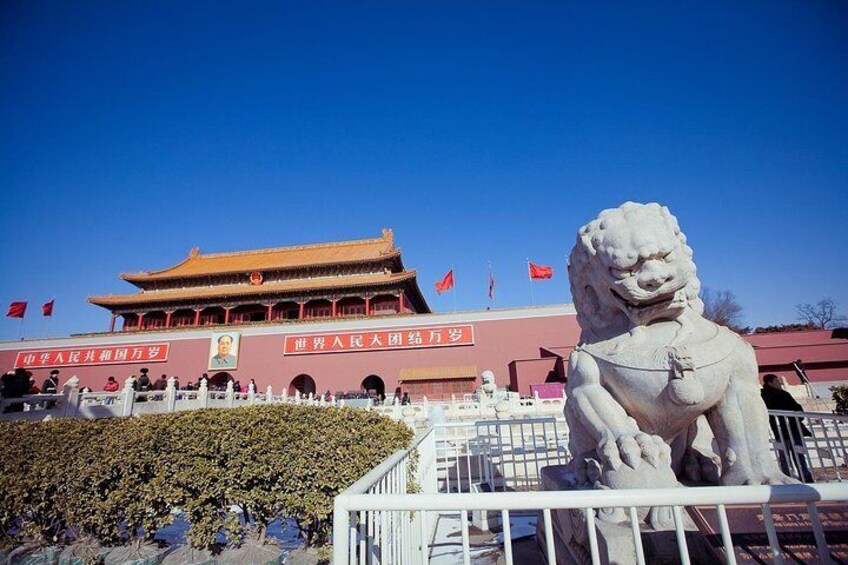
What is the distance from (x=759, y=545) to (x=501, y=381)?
1659 cm

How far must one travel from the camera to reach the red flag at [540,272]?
19.2 m

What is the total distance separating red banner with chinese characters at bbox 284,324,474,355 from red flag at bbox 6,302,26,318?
15.4 meters

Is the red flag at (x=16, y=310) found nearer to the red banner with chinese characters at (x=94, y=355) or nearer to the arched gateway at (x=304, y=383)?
the red banner with chinese characters at (x=94, y=355)

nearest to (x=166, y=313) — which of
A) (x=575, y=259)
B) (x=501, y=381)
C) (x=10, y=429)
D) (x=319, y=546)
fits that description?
(x=501, y=381)

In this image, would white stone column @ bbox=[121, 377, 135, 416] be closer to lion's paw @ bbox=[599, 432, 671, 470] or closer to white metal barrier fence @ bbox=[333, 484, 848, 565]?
white metal barrier fence @ bbox=[333, 484, 848, 565]

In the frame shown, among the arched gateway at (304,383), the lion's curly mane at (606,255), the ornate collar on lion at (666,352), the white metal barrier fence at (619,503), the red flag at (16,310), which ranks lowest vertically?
the white metal barrier fence at (619,503)

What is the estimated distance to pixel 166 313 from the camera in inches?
891

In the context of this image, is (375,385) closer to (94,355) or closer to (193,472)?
(94,355)

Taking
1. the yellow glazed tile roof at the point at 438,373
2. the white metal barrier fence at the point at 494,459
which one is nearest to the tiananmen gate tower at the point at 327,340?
the yellow glazed tile roof at the point at 438,373

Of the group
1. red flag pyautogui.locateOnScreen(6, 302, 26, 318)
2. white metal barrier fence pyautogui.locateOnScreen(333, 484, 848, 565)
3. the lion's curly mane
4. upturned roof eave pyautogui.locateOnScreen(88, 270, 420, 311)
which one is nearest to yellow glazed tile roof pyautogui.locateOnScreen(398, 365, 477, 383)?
upturned roof eave pyautogui.locateOnScreen(88, 270, 420, 311)

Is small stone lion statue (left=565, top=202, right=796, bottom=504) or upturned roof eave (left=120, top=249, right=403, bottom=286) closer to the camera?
small stone lion statue (left=565, top=202, right=796, bottom=504)

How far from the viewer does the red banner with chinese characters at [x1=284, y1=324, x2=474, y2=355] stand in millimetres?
18359

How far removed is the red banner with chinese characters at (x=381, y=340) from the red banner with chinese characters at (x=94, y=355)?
675cm

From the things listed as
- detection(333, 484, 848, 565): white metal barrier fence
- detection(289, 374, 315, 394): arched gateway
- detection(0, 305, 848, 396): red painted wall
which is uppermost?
detection(0, 305, 848, 396): red painted wall
